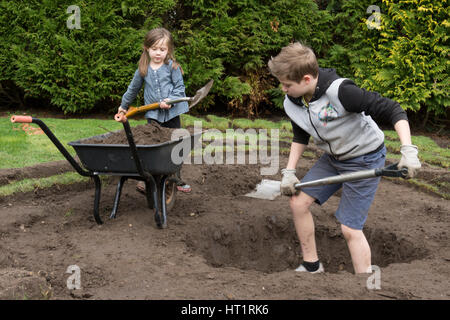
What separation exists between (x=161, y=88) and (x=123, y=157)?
1.23 meters

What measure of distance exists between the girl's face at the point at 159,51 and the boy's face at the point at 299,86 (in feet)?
6.01

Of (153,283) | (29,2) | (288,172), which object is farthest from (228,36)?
(153,283)

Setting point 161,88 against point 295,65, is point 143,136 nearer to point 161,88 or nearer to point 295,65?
point 161,88

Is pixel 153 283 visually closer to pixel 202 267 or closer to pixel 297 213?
Answer: pixel 202 267

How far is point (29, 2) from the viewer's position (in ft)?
26.8

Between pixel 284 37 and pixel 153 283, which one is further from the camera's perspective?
pixel 284 37

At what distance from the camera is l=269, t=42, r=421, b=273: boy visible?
2.71 m

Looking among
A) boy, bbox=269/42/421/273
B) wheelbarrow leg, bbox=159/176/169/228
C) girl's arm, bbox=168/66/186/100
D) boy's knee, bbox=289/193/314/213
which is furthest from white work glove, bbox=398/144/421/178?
girl's arm, bbox=168/66/186/100

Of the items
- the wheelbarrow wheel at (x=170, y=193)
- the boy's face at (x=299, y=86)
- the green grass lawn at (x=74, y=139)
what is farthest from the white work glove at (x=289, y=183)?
the green grass lawn at (x=74, y=139)

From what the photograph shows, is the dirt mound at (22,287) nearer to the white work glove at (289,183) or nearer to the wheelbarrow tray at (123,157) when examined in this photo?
the wheelbarrow tray at (123,157)

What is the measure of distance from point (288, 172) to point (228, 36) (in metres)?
6.04

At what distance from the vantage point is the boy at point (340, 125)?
2.71 meters

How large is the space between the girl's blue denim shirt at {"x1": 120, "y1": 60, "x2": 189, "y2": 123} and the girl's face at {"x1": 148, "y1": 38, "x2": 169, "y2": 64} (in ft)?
0.29

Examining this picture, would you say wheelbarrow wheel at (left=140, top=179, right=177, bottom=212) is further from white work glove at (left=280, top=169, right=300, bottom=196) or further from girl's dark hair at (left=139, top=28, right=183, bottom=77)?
white work glove at (left=280, top=169, right=300, bottom=196)
